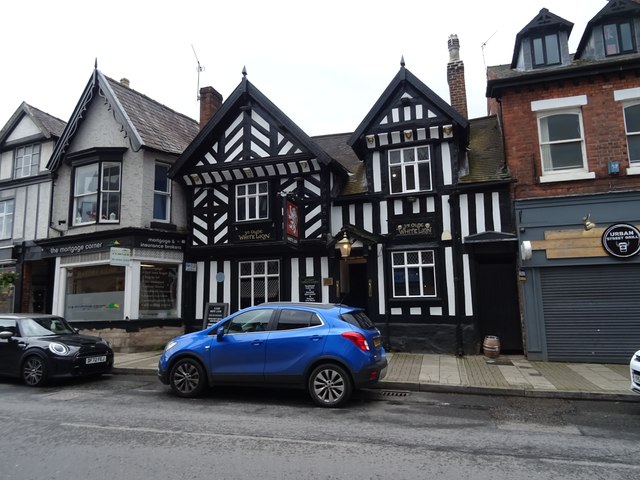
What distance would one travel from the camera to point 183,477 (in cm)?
424

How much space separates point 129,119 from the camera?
1427cm

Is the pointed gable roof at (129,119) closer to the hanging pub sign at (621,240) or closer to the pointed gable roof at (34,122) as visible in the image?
the pointed gable roof at (34,122)

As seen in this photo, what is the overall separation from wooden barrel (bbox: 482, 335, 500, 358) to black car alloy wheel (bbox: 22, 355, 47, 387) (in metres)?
10.4

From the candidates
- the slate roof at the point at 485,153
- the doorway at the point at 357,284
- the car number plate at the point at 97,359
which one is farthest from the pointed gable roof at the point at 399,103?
the car number plate at the point at 97,359

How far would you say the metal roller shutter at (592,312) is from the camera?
34.6 feet

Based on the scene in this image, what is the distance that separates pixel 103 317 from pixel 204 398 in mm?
7733

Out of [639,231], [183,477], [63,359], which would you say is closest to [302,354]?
[183,477]

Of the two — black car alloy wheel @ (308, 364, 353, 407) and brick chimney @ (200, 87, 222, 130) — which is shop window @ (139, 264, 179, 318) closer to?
brick chimney @ (200, 87, 222, 130)

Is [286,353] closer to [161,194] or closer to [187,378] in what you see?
[187,378]

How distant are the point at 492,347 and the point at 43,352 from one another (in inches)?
417

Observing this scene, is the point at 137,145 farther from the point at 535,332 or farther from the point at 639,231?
the point at 639,231

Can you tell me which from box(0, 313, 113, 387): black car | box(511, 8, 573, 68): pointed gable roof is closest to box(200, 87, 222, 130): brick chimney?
box(0, 313, 113, 387): black car

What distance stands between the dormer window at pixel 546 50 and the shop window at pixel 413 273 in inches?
243

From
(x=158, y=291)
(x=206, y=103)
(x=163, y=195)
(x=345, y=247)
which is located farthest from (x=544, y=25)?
(x=158, y=291)
